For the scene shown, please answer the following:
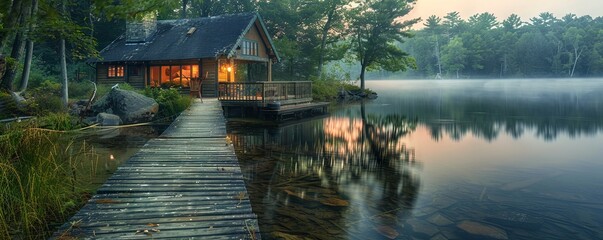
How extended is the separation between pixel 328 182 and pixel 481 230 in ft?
13.3

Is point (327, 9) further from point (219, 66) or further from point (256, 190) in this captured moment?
point (256, 190)

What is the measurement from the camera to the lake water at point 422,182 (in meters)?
7.51

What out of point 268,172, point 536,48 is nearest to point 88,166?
point 268,172

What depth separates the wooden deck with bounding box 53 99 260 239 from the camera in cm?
468

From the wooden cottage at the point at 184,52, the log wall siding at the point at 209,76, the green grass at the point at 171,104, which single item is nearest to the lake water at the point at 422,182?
the green grass at the point at 171,104

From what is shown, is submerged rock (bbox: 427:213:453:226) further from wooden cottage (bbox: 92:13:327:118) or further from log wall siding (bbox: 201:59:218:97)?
log wall siding (bbox: 201:59:218:97)

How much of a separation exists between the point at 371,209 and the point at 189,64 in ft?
82.1

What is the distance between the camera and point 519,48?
11081 cm

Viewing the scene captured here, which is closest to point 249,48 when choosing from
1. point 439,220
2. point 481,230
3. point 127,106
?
point 127,106

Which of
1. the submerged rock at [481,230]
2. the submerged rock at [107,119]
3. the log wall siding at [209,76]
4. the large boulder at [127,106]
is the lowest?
the submerged rock at [481,230]

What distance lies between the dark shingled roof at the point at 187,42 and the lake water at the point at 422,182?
941 centimetres

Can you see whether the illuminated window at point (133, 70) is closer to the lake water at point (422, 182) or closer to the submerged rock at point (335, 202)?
the lake water at point (422, 182)

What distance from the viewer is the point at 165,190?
636 cm

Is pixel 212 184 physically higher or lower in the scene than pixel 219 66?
lower
